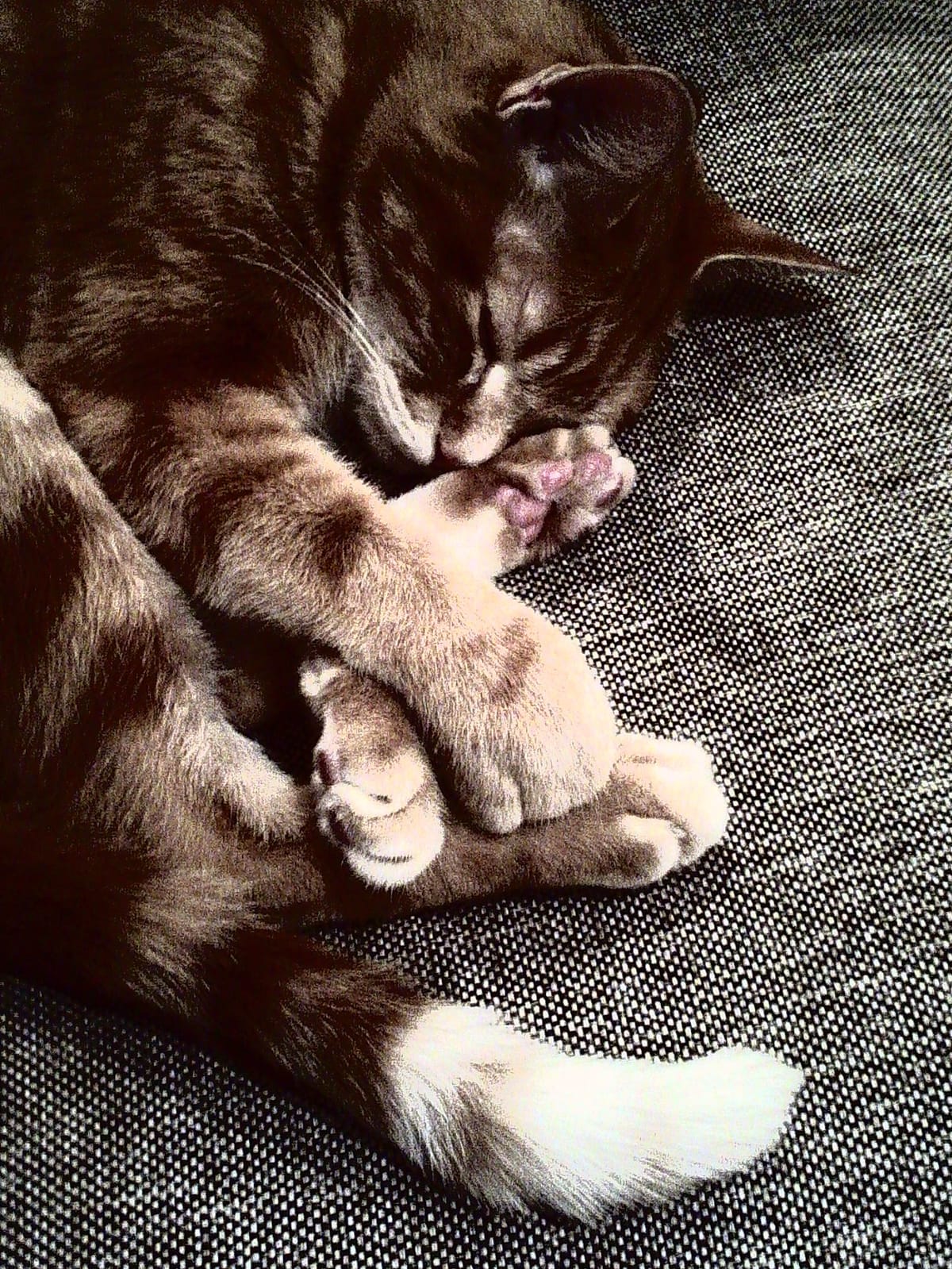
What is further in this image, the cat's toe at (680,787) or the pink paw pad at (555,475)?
the pink paw pad at (555,475)

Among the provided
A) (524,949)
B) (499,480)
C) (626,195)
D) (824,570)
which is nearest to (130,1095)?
(524,949)

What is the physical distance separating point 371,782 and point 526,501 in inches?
13.7

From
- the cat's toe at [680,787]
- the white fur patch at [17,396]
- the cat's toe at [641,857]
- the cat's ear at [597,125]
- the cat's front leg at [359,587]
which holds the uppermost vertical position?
the cat's ear at [597,125]

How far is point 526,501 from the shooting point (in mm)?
1033

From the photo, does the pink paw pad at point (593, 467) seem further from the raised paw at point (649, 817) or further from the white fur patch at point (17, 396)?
the white fur patch at point (17, 396)

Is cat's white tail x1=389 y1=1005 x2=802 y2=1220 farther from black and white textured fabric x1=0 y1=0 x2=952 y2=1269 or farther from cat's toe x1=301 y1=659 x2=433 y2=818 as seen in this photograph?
cat's toe x1=301 y1=659 x2=433 y2=818

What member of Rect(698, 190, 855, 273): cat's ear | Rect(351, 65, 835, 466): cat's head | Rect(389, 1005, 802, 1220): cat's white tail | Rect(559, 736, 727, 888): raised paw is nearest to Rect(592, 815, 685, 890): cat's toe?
Rect(559, 736, 727, 888): raised paw

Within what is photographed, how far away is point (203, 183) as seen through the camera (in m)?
0.94

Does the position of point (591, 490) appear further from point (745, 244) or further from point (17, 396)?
point (17, 396)

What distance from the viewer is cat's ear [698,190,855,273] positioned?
1028mm

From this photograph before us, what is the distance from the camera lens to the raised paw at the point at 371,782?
833 millimetres

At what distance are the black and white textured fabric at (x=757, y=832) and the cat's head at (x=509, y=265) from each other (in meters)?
0.09

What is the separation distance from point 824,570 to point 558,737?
0.34 m

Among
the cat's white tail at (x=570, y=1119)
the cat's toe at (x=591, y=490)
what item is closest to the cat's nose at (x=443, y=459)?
the cat's toe at (x=591, y=490)
